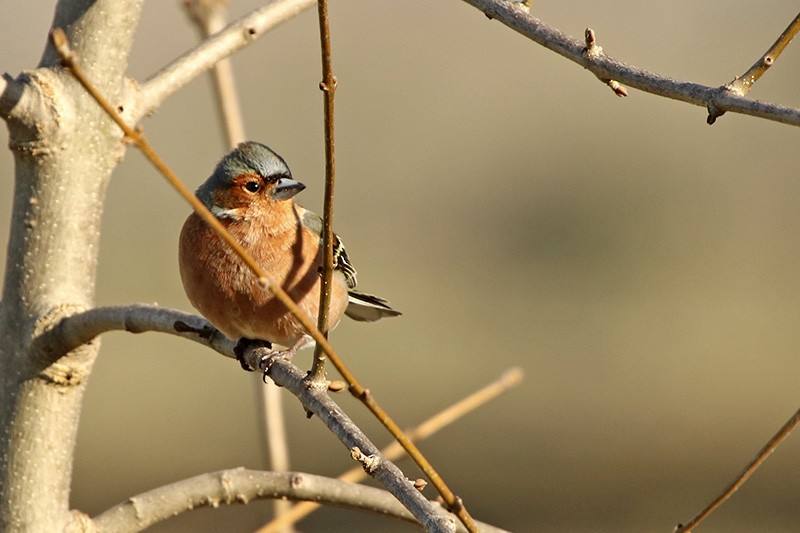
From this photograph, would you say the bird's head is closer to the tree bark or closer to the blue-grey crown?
the blue-grey crown

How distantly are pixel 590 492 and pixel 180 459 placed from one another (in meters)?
5.77

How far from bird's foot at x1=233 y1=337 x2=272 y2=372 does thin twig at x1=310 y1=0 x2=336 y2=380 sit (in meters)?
1.12

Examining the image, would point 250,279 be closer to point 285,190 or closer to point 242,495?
point 285,190

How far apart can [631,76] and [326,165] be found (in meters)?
0.62

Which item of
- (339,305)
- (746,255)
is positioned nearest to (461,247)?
(746,255)

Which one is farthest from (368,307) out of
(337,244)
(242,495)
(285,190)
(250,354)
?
(242,495)

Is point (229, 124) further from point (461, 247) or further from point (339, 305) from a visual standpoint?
point (461, 247)

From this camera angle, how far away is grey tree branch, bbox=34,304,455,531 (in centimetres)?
202

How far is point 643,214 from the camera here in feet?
66.9

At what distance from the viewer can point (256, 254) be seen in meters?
4.15

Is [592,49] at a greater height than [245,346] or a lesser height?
lesser

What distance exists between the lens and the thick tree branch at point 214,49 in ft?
10.6

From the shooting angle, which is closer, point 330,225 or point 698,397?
point 330,225

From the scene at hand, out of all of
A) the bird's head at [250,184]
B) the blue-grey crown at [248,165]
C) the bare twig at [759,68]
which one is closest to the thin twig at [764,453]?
the bare twig at [759,68]
